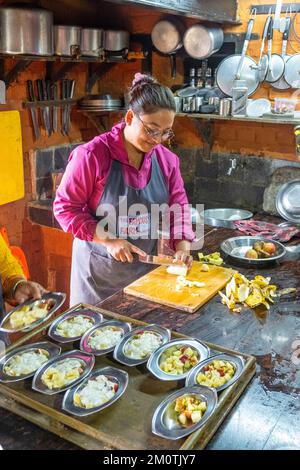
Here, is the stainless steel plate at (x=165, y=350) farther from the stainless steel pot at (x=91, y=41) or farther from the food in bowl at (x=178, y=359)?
the stainless steel pot at (x=91, y=41)

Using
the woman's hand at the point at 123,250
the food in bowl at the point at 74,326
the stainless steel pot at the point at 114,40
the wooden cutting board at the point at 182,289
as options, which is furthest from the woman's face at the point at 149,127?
the stainless steel pot at the point at 114,40

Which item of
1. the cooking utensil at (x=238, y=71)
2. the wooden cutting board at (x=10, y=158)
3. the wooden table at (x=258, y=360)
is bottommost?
the wooden table at (x=258, y=360)

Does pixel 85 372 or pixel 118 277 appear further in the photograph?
pixel 118 277

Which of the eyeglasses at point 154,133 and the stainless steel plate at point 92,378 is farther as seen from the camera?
the eyeglasses at point 154,133

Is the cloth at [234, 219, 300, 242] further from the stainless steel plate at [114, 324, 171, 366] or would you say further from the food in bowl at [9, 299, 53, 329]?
the food in bowl at [9, 299, 53, 329]

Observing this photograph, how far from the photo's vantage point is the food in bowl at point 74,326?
1.86m

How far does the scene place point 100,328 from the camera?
1905mm

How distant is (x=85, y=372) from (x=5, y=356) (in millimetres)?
319

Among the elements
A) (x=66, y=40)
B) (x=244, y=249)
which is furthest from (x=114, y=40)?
(x=244, y=249)

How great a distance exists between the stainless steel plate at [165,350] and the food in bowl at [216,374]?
0.19ft

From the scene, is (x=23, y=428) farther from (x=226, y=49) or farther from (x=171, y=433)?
(x=226, y=49)

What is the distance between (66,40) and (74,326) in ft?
8.18
